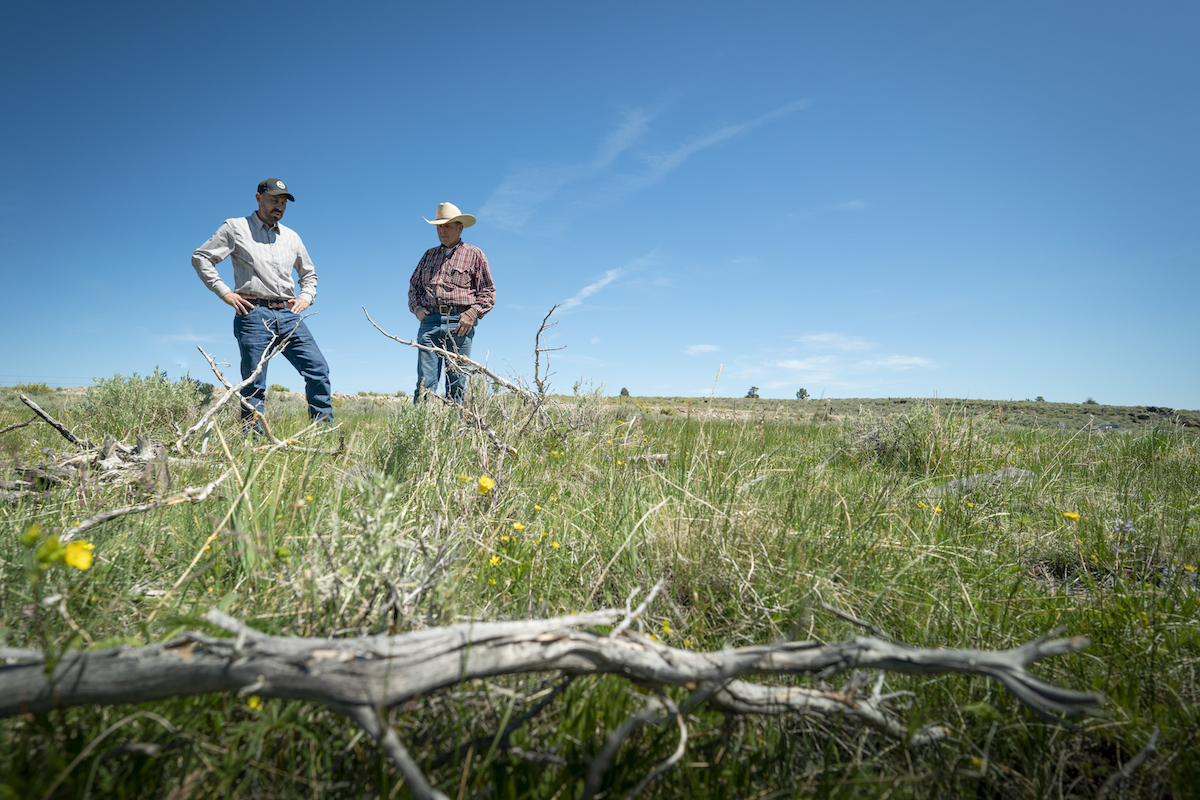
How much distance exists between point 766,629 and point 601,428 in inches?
168

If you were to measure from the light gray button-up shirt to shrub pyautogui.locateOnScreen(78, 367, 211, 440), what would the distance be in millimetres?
1942

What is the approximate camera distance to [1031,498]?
3605mm

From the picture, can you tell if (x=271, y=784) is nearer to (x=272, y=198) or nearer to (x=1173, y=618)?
(x=1173, y=618)

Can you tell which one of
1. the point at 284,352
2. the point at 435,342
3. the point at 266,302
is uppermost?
the point at 266,302

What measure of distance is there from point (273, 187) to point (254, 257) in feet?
2.47

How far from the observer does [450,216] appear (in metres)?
6.20

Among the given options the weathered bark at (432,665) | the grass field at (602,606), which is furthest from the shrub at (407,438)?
the weathered bark at (432,665)

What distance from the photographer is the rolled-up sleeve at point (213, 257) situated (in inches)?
A: 208

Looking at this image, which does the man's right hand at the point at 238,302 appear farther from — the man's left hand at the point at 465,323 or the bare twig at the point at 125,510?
the bare twig at the point at 125,510

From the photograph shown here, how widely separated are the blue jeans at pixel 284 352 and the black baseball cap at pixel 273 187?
1191mm

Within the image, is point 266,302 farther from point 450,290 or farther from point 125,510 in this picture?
point 125,510

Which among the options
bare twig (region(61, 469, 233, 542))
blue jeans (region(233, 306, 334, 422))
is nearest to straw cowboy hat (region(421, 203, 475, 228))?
blue jeans (region(233, 306, 334, 422))

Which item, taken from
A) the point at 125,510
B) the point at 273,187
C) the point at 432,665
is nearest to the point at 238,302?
the point at 273,187

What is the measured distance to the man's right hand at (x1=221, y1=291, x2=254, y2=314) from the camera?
5.33 metres
